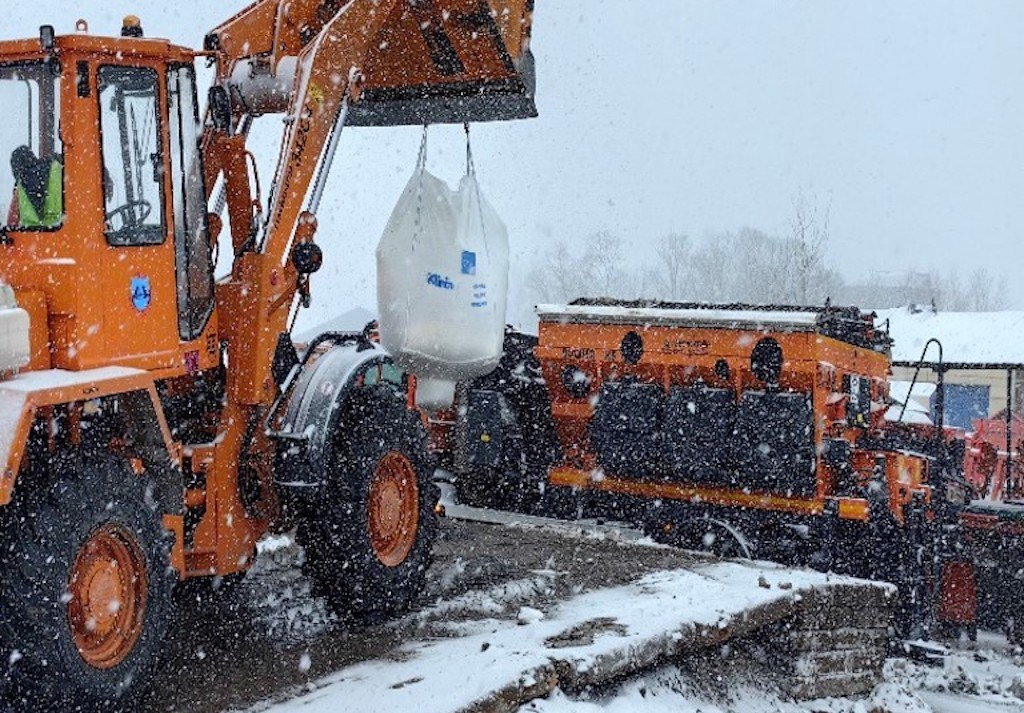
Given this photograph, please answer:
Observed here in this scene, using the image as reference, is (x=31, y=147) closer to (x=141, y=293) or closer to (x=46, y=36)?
(x=46, y=36)

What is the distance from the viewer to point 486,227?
6609 millimetres

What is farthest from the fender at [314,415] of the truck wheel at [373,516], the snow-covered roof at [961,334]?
the snow-covered roof at [961,334]

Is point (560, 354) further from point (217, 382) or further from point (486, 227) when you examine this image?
point (217, 382)

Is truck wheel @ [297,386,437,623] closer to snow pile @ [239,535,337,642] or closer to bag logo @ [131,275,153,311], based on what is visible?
snow pile @ [239,535,337,642]

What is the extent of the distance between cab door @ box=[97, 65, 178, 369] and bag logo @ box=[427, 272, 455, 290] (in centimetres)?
198

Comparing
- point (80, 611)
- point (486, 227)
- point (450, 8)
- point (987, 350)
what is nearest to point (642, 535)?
point (486, 227)

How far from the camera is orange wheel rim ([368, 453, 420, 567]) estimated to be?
5234 millimetres

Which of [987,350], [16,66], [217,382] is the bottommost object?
[987,350]

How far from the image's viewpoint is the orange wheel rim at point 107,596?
3684mm

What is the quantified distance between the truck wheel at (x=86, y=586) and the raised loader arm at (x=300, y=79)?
1.08 meters

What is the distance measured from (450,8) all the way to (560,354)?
12.2 feet

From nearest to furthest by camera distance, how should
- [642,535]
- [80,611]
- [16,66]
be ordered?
1. [80,611]
2. [16,66]
3. [642,535]

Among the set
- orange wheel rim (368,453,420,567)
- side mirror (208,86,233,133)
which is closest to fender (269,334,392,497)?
orange wheel rim (368,453,420,567)

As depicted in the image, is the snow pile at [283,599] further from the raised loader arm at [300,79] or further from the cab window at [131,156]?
the cab window at [131,156]
